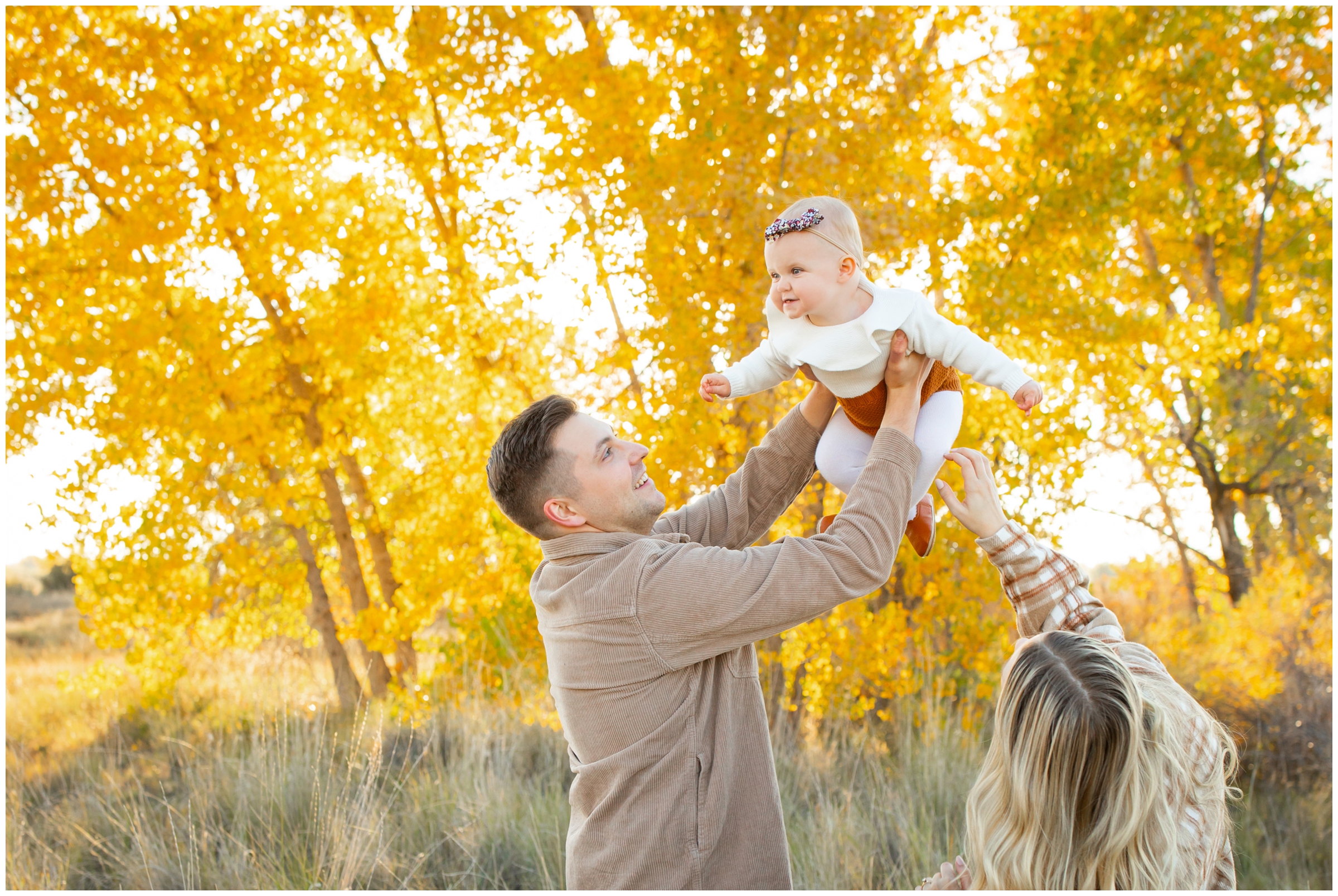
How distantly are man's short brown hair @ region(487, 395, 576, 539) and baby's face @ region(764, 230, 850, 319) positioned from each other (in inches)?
20.5

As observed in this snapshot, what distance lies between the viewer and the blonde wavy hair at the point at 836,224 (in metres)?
1.99

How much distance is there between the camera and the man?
1.74m

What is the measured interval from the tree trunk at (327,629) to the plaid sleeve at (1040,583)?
574 cm

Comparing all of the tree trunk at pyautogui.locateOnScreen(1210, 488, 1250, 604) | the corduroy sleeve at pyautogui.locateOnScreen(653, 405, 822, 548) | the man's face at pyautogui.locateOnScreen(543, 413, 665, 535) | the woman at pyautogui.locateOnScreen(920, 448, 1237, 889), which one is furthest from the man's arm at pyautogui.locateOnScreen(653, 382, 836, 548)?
the tree trunk at pyautogui.locateOnScreen(1210, 488, 1250, 604)

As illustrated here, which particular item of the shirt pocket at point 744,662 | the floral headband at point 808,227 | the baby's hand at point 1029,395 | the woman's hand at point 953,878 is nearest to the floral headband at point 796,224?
the floral headband at point 808,227

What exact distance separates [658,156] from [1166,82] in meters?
3.33

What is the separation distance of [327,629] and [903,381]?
5786 millimetres

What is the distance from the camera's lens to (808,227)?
6.54 feet

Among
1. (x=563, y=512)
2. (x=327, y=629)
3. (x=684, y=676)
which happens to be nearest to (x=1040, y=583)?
(x=684, y=676)

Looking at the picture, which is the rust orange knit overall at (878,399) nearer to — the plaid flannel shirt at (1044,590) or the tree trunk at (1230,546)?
the plaid flannel shirt at (1044,590)

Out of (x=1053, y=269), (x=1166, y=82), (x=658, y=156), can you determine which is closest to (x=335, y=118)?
(x=658, y=156)

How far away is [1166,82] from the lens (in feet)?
18.1

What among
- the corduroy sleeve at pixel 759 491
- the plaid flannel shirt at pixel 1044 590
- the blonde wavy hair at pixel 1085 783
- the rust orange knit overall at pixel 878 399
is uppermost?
the rust orange knit overall at pixel 878 399

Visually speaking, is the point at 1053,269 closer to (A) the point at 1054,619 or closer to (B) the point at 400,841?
(A) the point at 1054,619
